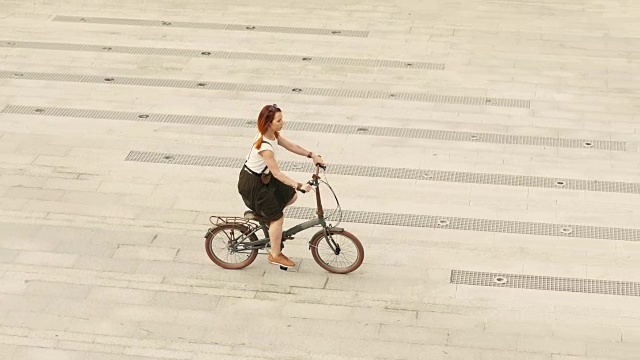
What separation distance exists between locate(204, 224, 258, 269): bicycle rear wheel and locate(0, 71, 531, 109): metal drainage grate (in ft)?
14.7

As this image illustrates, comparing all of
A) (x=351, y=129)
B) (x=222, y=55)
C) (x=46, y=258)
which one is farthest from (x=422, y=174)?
(x=222, y=55)

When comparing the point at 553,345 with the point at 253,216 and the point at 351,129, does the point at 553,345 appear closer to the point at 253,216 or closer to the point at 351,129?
the point at 253,216

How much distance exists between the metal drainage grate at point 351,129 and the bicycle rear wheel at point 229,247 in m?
3.33

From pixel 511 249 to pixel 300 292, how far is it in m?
2.06

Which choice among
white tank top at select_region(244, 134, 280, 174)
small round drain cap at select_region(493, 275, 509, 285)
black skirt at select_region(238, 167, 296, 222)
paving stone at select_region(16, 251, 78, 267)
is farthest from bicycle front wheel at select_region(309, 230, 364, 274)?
paving stone at select_region(16, 251, 78, 267)

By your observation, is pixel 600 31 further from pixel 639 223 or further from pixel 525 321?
pixel 525 321

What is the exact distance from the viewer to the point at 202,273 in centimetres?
989

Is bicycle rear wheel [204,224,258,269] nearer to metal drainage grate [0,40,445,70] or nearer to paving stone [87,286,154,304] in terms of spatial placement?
paving stone [87,286,154,304]

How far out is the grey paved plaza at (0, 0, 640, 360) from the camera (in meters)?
9.10

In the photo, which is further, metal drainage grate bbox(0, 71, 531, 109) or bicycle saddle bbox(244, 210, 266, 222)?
metal drainage grate bbox(0, 71, 531, 109)

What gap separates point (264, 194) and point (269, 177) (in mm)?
152

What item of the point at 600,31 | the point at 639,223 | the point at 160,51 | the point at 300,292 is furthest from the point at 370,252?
the point at 600,31

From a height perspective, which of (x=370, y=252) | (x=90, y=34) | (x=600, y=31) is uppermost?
(x=370, y=252)

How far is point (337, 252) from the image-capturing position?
9734 mm
